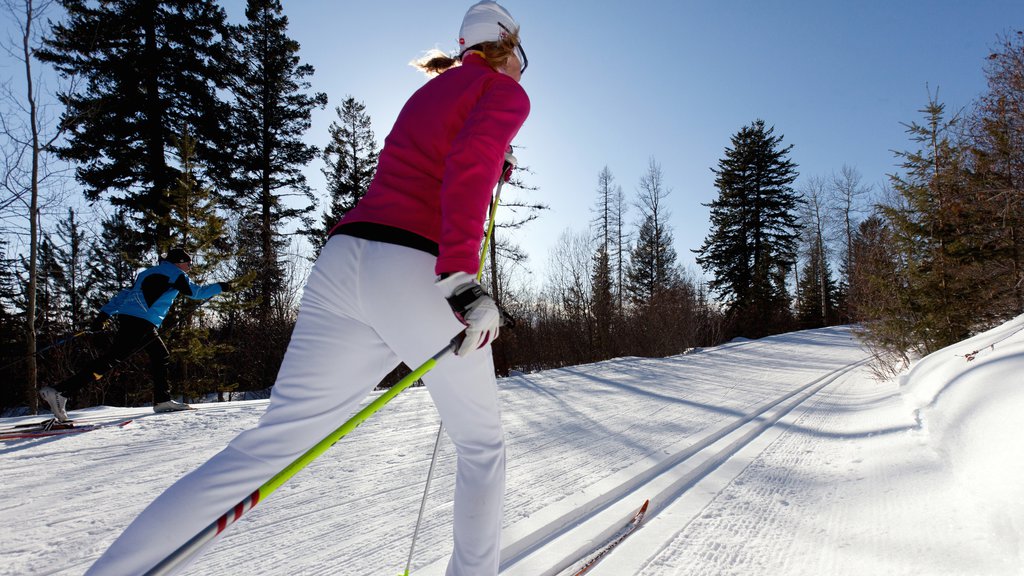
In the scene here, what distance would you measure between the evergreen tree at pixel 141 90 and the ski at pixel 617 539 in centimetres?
1292

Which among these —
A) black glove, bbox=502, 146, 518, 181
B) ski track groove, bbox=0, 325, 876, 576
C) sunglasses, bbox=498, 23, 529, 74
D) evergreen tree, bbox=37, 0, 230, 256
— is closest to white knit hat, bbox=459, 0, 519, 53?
sunglasses, bbox=498, 23, 529, 74

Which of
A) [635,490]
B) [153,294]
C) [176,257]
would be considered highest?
[176,257]

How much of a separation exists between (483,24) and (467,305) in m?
0.94

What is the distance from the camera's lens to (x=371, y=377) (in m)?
1.31

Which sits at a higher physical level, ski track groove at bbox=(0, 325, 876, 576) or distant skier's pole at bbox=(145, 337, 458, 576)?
distant skier's pole at bbox=(145, 337, 458, 576)

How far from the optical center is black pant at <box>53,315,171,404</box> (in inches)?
159

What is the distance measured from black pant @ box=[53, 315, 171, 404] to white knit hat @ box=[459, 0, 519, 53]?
15.3 feet

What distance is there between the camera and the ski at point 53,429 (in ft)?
11.6

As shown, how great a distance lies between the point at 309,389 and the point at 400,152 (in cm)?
70

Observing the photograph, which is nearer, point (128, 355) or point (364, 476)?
point (364, 476)

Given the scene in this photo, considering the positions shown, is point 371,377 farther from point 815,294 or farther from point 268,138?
point 815,294

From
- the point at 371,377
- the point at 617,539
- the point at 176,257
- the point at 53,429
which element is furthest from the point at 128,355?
the point at 617,539

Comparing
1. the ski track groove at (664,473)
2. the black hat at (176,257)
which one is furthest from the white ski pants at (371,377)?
the black hat at (176,257)

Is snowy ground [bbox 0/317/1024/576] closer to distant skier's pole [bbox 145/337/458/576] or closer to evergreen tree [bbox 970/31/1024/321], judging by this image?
distant skier's pole [bbox 145/337/458/576]
